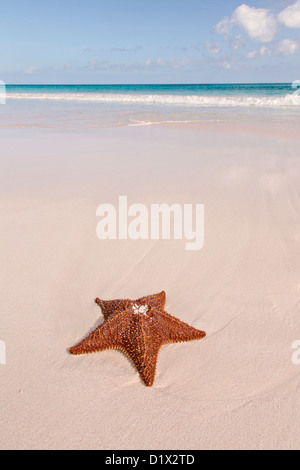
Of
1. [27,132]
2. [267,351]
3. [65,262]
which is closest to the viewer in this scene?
[267,351]

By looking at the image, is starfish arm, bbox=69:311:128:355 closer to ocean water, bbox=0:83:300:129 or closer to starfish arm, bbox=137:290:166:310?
starfish arm, bbox=137:290:166:310

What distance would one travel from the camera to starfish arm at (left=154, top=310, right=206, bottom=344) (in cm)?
284

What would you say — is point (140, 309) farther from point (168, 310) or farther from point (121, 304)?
point (168, 310)

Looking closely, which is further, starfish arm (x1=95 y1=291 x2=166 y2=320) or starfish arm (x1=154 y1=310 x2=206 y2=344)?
starfish arm (x1=95 y1=291 x2=166 y2=320)

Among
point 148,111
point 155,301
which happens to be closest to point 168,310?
point 155,301

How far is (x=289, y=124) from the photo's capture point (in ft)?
46.2

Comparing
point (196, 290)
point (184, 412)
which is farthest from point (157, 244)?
point (184, 412)

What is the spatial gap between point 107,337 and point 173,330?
0.56m

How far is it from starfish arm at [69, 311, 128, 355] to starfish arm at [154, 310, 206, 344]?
295 millimetres

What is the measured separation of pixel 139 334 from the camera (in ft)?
8.84

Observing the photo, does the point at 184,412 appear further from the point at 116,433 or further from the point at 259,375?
the point at 259,375

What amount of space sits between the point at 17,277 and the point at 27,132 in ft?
32.4

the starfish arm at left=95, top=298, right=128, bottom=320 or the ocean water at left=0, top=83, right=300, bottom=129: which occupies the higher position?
the ocean water at left=0, top=83, right=300, bottom=129

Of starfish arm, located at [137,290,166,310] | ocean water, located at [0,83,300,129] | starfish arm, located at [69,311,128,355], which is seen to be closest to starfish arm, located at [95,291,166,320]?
starfish arm, located at [137,290,166,310]
